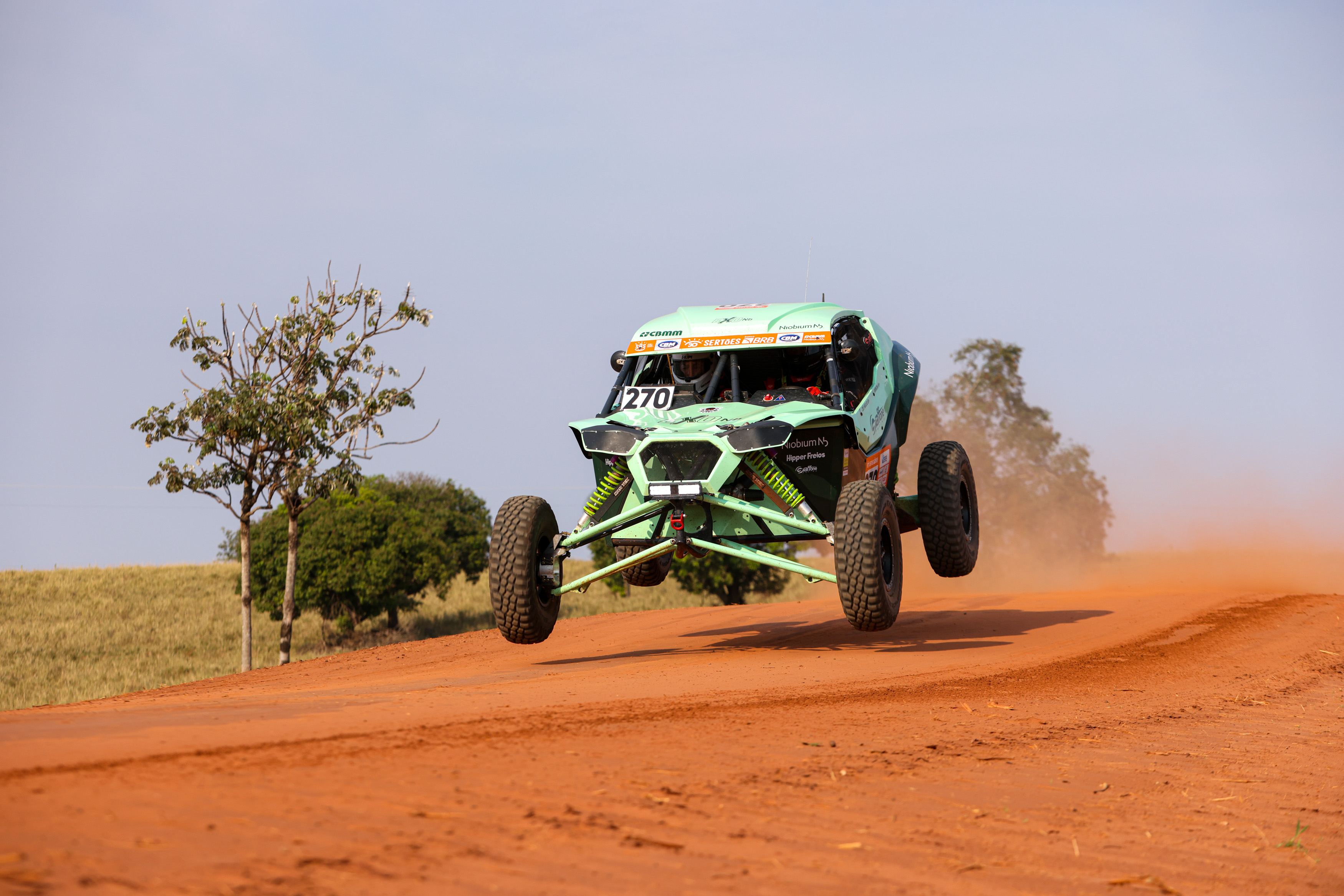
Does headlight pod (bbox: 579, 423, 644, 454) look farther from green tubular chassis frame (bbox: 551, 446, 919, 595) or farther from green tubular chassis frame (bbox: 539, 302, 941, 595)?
green tubular chassis frame (bbox: 551, 446, 919, 595)

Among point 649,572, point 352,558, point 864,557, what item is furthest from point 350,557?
point 864,557

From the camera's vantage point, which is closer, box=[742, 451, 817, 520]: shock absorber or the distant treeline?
box=[742, 451, 817, 520]: shock absorber

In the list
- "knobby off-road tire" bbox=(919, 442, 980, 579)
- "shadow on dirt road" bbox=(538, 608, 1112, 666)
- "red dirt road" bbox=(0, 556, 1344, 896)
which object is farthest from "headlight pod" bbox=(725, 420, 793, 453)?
"shadow on dirt road" bbox=(538, 608, 1112, 666)

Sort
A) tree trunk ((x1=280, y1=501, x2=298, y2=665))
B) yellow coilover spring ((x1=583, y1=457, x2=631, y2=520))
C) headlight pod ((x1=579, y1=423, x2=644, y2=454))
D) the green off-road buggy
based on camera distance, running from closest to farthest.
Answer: the green off-road buggy, headlight pod ((x1=579, y1=423, x2=644, y2=454)), yellow coilover spring ((x1=583, y1=457, x2=631, y2=520)), tree trunk ((x1=280, y1=501, x2=298, y2=665))

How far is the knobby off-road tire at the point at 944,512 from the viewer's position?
12.8 meters

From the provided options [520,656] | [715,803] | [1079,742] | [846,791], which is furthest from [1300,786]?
[520,656]

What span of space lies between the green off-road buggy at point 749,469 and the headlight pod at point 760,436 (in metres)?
0.01

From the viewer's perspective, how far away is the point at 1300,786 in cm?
669

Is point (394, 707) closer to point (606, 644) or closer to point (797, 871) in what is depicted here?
point (797, 871)

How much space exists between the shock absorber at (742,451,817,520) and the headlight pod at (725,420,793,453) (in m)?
0.34

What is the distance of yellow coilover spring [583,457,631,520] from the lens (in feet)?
38.1

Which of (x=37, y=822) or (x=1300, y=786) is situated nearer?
(x=37, y=822)

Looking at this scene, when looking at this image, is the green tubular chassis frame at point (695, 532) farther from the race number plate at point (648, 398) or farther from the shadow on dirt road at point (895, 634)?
the shadow on dirt road at point (895, 634)

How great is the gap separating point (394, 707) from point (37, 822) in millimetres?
3350
